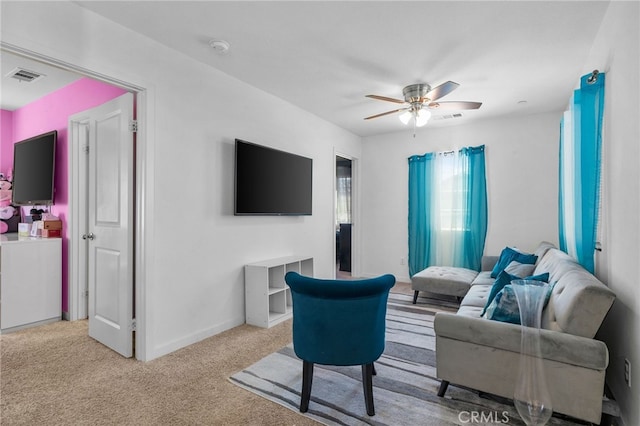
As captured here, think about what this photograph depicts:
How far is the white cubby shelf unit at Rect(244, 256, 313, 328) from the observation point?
10.8 feet

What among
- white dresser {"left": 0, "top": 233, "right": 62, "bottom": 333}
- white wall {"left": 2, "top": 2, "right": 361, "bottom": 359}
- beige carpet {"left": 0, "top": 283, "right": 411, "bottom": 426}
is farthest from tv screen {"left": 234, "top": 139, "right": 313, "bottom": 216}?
white dresser {"left": 0, "top": 233, "right": 62, "bottom": 333}

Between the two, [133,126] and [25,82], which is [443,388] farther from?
[25,82]

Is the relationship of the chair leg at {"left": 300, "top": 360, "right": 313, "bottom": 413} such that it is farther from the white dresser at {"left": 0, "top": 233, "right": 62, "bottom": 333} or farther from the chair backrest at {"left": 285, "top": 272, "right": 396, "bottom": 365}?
the white dresser at {"left": 0, "top": 233, "right": 62, "bottom": 333}

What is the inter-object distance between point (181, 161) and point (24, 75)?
2172 millimetres

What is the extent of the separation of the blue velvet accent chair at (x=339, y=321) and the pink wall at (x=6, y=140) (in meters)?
4.91

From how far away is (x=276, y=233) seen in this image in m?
3.95

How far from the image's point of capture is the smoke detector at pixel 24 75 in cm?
329

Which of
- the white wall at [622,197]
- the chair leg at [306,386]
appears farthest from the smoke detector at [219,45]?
the white wall at [622,197]

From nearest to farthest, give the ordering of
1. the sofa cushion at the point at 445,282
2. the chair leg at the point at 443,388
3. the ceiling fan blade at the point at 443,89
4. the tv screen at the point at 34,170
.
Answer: the chair leg at the point at 443,388 < the ceiling fan blade at the point at 443,89 < the tv screen at the point at 34,170 < the sofa cushion at the point at 445,282

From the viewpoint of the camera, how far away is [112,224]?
2787 mm

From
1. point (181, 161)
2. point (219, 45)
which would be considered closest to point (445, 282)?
point (181, 161)

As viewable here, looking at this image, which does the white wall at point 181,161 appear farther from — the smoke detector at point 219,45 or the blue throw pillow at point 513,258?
the blue throw pillow at point 513,258

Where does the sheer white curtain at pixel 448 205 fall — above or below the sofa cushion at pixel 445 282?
above

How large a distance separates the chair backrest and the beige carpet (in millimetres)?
410
